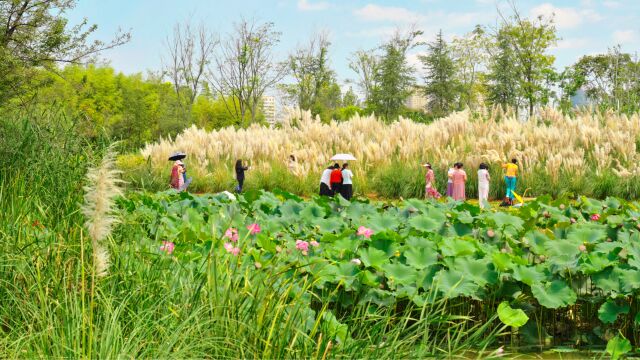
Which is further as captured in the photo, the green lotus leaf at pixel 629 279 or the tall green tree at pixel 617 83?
the tall green tree at pixel 617 83

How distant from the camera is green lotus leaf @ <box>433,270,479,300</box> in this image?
4.49 meters

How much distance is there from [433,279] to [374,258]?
534 millimetres

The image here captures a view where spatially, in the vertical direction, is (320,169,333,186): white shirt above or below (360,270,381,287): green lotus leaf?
below

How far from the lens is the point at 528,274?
478 cm

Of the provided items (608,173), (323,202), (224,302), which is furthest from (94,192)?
(608,173)

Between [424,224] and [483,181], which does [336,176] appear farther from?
[424,224]

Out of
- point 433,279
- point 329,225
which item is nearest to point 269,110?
point 329,225

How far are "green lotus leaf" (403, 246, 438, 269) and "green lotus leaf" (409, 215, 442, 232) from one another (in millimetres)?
1084

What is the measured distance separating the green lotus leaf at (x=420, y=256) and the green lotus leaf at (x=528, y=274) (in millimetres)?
562

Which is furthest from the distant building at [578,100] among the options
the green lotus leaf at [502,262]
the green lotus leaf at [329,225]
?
the green lotus leaf at [502,262]

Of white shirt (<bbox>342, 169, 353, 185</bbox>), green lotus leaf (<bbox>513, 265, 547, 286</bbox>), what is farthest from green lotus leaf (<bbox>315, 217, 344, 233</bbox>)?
white shirt (<bbox>342, 169, 353, 185</bbox>)

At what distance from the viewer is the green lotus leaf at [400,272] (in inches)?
185

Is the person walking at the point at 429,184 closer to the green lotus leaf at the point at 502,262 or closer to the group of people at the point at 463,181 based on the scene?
the group of people at the point at 463,181

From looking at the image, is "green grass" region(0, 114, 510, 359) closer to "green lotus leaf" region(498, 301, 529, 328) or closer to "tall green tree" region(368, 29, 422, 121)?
"green lotus leaf" region(498, 301, 529, 328)
